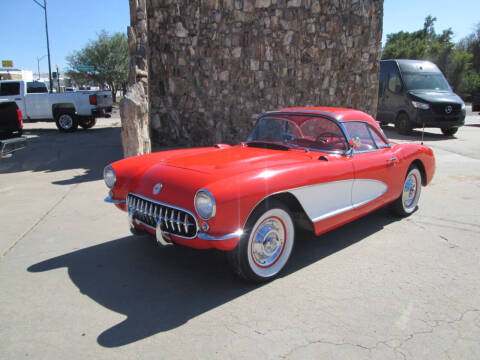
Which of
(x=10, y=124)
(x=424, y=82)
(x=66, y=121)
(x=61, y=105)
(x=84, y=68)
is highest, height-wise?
(x=84, y=68)

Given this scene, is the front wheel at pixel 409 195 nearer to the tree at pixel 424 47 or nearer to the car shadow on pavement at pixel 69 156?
the car shadow on pavement at pixel 69 156

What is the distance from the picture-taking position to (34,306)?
116 inches

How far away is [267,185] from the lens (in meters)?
3.04

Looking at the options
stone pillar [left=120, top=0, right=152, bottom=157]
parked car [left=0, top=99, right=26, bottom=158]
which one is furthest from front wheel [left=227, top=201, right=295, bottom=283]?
parked car [left=0, top=99, right=26, bottom=158]

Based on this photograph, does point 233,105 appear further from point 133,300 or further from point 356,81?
point 133,300

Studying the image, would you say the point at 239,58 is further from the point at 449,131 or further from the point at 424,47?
the point at 424,47

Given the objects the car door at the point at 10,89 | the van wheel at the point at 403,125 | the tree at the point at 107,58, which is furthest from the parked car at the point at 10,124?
the tree at the point at 107,58

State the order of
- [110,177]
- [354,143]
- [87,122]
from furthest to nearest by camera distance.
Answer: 1. [87,122]
2. [354,143]
3. [110,177]

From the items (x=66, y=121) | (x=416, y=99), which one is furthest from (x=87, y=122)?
(x=416, y=99)

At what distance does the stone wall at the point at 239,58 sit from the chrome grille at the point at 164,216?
6578 mm

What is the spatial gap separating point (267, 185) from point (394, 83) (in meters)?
11.9

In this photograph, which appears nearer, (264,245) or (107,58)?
(264,245)

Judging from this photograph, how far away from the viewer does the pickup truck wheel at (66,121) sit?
49.5 feet

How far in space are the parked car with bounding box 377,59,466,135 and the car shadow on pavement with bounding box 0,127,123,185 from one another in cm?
921
